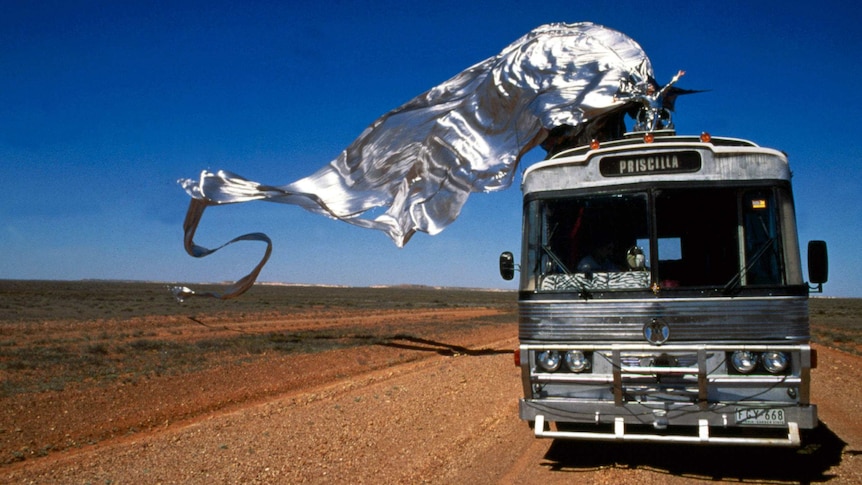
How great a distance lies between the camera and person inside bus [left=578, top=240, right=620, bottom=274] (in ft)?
20.8

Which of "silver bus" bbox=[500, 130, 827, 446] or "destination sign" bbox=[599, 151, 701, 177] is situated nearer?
"silver bus" bbox=[500, 130, 827, 446]

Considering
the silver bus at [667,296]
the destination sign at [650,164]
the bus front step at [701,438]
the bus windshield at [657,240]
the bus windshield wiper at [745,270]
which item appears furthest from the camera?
the destination sign at [650,164]

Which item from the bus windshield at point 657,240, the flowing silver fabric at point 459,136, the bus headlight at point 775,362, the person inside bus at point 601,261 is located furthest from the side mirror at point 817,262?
the flowing silver fabric at point 459,136

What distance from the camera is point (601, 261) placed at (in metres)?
6.38

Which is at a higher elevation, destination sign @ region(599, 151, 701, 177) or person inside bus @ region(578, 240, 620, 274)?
destination sign @ region(599, 151, 701, 177)

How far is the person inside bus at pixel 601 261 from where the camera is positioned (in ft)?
20.8

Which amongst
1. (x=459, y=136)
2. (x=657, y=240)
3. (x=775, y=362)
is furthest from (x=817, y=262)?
(x=459, y=136)

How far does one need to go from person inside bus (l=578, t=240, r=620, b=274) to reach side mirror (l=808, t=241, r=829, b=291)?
1.68 m

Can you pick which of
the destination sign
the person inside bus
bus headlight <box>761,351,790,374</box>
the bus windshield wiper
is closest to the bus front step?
bus headlight <box>761,351,790,374</box>

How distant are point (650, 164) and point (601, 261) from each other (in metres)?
0.99

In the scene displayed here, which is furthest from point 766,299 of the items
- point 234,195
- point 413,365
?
point 413,365

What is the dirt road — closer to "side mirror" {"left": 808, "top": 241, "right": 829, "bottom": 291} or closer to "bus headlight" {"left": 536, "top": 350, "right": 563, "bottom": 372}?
"bus headlight" {"left": 536, "top": 350, "right": 563, "bottom": 372}

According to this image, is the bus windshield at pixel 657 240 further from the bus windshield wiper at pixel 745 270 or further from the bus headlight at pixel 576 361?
the bus headlight at pixel 576 361

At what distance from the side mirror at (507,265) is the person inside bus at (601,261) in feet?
2.71
